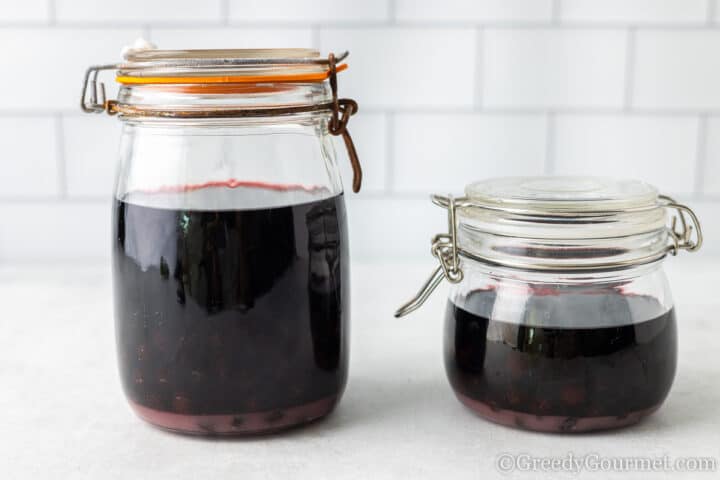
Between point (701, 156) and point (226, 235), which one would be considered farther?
point (701, 156)

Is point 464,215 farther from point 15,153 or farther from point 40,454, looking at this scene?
point 15,153

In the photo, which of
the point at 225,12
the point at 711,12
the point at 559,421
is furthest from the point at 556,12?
the point at 559,421

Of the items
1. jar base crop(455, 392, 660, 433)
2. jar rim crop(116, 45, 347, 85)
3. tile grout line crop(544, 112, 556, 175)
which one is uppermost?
jar rim crop(116, 45, 347, 85)

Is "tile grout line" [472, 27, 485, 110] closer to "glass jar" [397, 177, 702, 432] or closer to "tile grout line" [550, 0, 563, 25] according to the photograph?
"tile grout line" [550, 0, 563, 25]

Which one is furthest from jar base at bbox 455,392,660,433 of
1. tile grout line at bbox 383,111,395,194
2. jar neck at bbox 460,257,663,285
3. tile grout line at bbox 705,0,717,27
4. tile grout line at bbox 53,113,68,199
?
tile grout line at bbox 53,113,68,199

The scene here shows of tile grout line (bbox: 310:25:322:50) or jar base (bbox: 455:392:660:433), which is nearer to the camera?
jar base (bbox: 455:392:660:433)

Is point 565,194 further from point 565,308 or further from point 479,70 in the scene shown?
point 479,70

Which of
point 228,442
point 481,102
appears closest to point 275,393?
point 228,442
